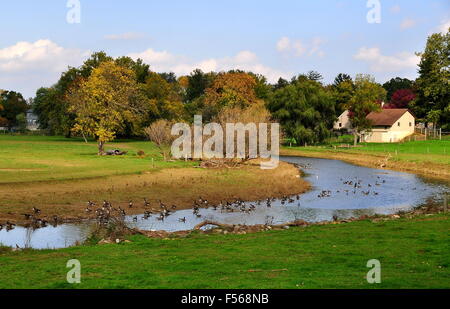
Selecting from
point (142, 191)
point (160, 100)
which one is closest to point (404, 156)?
point (142, 191)

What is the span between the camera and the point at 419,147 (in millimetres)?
90688

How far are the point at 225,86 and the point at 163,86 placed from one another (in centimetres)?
1645

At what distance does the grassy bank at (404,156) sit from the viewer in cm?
6384

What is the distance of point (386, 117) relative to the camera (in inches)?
4560

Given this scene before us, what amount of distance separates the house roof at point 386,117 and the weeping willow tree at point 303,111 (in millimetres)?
14675

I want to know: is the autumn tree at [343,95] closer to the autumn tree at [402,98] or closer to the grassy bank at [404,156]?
the grassy bank at [404,156]

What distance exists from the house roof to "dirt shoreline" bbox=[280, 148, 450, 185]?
29.2 metres

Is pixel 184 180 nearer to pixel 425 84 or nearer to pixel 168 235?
pixel 168 235

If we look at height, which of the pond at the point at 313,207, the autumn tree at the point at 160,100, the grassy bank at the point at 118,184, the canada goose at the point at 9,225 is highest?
the autumn tree at the point at 160,100

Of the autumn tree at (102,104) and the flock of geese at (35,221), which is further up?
the autumn tree at (102,104)

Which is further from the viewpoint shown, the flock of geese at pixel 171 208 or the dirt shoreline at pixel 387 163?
the dirt shoreline at pixel 387 163

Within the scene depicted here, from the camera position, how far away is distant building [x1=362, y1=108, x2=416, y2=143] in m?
114

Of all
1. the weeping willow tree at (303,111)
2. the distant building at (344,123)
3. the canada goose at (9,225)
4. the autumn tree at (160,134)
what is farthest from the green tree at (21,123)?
the canada goose at (9,225)
